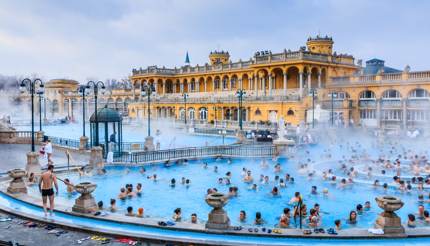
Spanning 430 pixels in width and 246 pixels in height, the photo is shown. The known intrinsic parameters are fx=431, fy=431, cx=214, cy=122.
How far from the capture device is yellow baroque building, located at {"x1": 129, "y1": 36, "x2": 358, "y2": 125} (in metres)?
53.3

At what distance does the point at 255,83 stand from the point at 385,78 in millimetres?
19876

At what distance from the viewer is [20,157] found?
2686cm

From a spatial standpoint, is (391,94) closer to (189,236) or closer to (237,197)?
(237,197)

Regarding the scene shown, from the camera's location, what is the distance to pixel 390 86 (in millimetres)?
45594

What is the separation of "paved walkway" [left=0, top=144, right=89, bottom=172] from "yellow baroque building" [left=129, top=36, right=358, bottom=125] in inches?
1072

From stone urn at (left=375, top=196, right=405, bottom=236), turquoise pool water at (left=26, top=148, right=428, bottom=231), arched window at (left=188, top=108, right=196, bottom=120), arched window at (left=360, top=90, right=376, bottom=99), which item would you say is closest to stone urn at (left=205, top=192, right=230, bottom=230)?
turquoise pool water at (left=26, top=148, right=428, bottom=231)

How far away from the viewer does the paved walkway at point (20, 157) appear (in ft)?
77.6

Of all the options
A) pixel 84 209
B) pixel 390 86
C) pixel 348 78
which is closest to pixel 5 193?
pixel 84 209

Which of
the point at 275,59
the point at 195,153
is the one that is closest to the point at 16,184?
the point at 195,153

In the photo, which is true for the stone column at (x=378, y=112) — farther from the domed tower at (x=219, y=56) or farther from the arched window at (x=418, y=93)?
the domed tower at (x=219, y=56)

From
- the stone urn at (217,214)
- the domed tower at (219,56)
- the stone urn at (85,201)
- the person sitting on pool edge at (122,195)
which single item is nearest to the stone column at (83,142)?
the person sitting on pool edge at (122,195)

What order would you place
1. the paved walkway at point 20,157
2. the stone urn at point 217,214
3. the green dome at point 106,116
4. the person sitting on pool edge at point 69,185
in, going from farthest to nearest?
the green dome at point 106,116 → the paved walkway at point 20,157 → the person sitting on pool edge at point 69,185 → the stone urn at point 217,214

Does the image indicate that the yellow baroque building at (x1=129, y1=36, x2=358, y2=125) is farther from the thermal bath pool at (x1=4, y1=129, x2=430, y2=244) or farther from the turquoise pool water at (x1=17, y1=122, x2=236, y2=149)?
the thermal bath pool at (x1=4, y1=129, x2=430, y2=244)

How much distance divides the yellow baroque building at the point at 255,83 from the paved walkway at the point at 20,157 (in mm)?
27233
